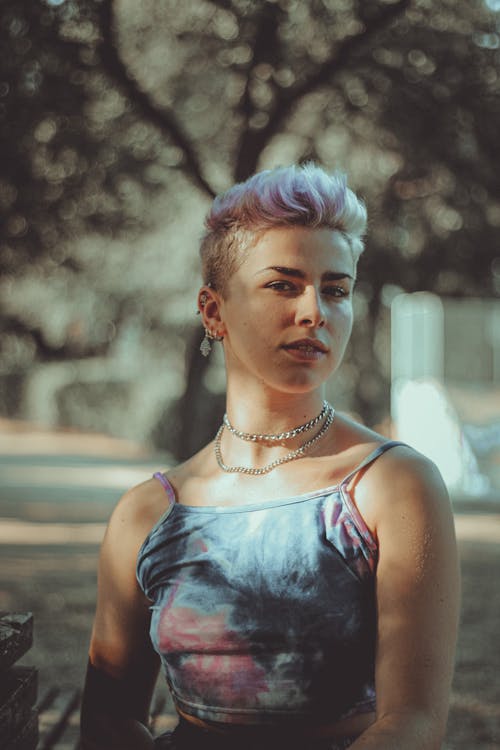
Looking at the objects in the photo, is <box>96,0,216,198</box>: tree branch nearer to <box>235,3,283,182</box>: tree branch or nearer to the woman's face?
<box>235,3,283,182</box>: tree branch

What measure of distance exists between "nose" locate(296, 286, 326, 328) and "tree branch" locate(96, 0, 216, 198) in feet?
29.4

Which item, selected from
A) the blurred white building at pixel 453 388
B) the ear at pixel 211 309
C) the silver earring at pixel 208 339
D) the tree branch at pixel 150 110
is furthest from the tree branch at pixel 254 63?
the ear at pixel 211 309

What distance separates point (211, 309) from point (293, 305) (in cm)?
26

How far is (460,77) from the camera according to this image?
10.9m

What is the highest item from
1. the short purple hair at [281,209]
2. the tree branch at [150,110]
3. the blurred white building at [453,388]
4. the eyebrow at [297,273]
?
the tree branch at [150,110]

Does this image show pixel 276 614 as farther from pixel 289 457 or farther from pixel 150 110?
pixel 150 110

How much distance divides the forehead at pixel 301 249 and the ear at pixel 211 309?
7.7 inches

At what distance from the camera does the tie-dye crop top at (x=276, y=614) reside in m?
1.74

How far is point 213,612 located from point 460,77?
32.8 ft

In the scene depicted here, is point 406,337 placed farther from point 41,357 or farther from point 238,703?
point 41,357

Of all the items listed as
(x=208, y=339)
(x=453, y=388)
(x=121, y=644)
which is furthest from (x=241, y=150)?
(x=121, y=644)

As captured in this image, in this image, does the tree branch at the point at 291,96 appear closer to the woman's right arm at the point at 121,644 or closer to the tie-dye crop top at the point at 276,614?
the woman's right arm at the point at 121,644

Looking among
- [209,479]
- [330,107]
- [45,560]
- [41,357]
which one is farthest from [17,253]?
[41,357]

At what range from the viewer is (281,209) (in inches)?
73.7
